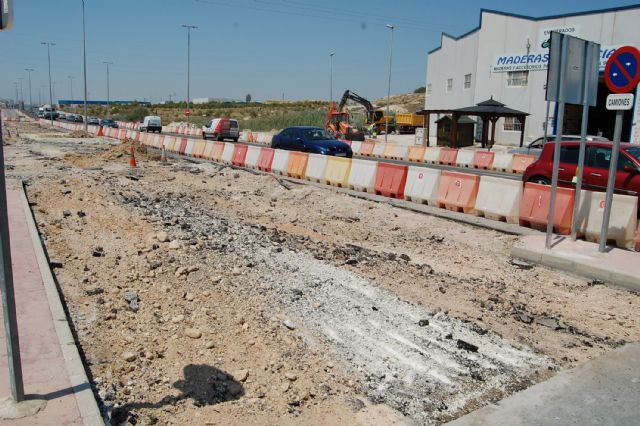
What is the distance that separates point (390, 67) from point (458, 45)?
611cm

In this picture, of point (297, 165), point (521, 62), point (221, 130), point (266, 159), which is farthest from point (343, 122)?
point (297, 165)

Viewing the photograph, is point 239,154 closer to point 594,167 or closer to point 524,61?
point 594,167

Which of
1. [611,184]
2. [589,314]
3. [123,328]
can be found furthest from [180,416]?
[611,184]

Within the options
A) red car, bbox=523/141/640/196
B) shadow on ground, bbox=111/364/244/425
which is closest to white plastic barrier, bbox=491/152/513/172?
red car, bbox=523/141/640/196

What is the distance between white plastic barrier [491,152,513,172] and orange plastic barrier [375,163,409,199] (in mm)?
11890

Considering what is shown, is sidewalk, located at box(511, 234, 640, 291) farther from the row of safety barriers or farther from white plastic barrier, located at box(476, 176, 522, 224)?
white plastic barrier, located at box(476, 176, 522, 224)

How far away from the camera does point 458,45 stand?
45.7 m

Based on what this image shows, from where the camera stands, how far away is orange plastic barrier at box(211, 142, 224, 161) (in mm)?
24980

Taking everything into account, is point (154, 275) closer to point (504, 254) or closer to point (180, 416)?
point (180, 416)

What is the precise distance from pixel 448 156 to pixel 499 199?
1689cm

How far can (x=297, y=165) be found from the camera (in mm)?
18734

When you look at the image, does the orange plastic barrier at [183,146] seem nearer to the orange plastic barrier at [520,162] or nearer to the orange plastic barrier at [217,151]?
the orange plastic barrier at [217,151]

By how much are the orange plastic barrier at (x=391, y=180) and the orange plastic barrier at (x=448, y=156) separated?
45.0ft

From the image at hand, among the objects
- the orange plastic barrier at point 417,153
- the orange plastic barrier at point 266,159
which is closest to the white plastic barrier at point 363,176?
the orange plastic barrier at point 266,159
